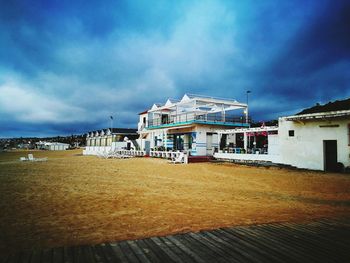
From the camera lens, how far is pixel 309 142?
17.7 m

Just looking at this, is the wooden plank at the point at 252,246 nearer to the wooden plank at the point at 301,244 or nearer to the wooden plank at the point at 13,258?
the wooden plank at the point at 301,244

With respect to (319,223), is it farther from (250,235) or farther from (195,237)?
(195,237)

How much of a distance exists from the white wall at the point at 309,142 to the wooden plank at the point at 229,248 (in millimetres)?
15356

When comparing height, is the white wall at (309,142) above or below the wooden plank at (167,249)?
above

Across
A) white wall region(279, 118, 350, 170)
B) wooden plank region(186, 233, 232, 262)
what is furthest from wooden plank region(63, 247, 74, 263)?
white wall region(279, 118, 350, 170)

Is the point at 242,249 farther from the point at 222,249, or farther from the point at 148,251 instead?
the point at 148,251

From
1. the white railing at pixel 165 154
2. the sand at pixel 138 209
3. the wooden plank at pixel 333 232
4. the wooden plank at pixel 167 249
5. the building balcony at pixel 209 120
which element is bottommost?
the sand at pixel 138 209

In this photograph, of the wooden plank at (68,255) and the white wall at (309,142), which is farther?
the white wall at (309,142)

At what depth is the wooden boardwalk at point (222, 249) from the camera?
3490 millimetres

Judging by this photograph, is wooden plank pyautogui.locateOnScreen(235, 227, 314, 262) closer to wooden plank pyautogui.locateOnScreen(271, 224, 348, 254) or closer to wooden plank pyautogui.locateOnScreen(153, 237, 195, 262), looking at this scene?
wooden plank pyautogui.locateOnScreen(271, 224, 348, 254)

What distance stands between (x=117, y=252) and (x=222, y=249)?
1.64m

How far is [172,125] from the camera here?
3195 centimetres

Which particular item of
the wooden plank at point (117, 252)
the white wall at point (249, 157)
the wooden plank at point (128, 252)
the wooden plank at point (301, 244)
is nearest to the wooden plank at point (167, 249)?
the wooden plank at point (128, 252)

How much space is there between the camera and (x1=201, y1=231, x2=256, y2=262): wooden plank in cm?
351
